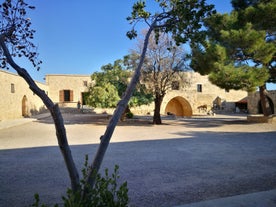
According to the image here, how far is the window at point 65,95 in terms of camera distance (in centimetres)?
3030

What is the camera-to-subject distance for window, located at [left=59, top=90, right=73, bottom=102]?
30297 millimetres

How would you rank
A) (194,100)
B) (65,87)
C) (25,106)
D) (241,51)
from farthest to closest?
(65,87)
(194,100)
(25,106)
(241,51)

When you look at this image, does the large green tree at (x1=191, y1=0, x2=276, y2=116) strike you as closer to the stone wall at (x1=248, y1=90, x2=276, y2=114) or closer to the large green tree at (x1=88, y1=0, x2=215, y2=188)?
the large green tree at (x1=88, y1=0, x2=215, y2=188)

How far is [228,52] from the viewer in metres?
13.0

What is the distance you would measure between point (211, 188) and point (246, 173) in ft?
3.94

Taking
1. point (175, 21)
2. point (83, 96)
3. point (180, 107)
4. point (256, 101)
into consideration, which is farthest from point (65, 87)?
point (175, 21)

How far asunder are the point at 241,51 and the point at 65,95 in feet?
77.2

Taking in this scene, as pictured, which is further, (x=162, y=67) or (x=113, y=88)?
(x=113, y=88)

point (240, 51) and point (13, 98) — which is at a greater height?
point (240, 51)

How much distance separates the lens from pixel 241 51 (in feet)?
43.5

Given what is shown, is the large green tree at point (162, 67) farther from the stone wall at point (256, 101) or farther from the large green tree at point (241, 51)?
the stone wall at point (256, 101)

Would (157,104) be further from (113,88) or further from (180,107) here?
(180,107)

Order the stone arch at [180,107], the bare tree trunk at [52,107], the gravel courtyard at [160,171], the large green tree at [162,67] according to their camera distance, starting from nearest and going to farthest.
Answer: the bare tree trunk at [52,107] < the gravel courtyard at [160,171] < the large green tree at [162,67] < the stone arch at [180,107]

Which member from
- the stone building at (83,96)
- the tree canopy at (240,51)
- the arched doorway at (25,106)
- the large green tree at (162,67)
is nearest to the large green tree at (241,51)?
the tree canopy at (240,51)
